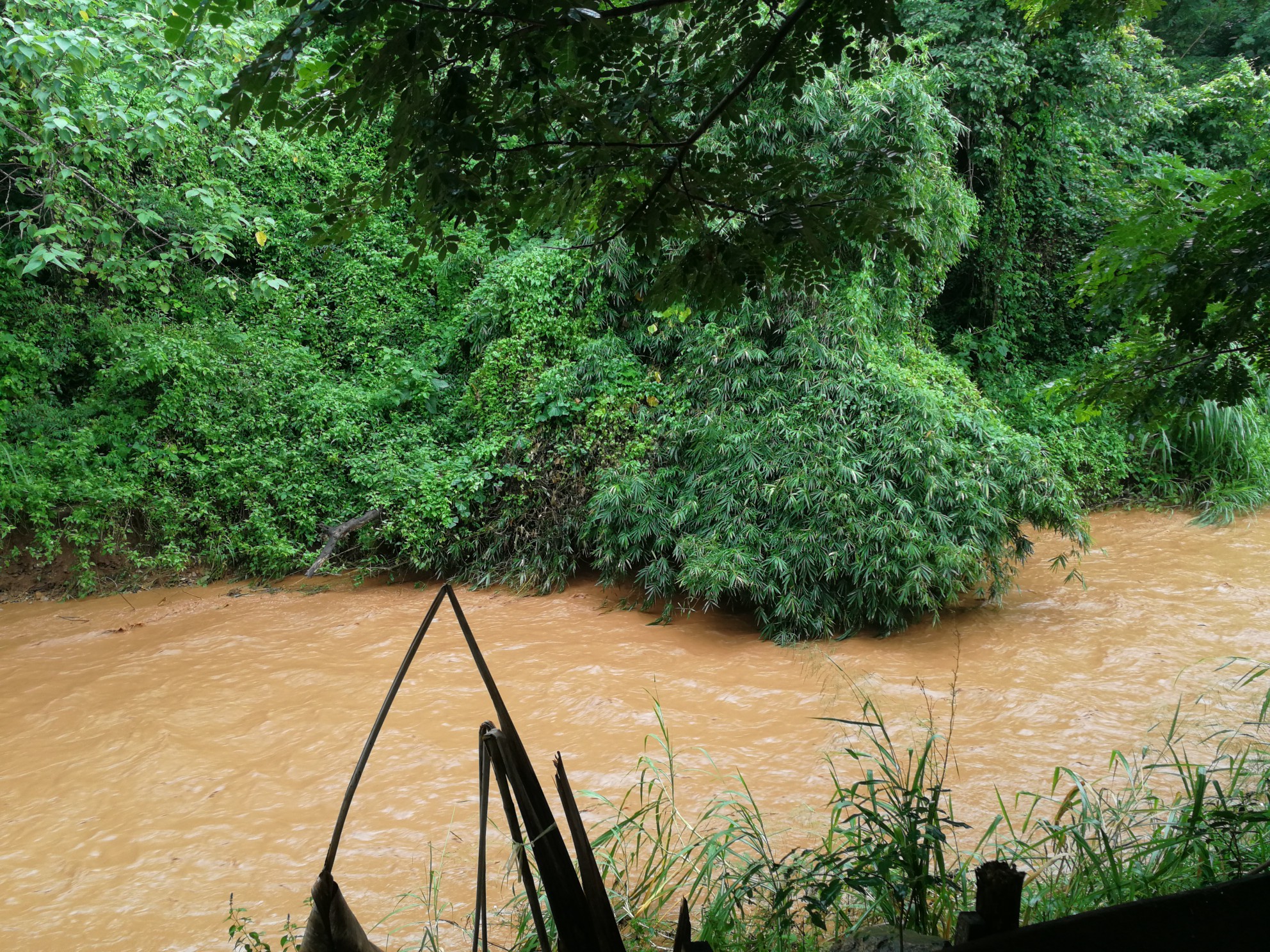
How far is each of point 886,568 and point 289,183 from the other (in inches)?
294

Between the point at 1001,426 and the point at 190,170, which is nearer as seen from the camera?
the point at 1001,426

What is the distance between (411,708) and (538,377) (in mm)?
3467

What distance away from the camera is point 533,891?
4.28ft

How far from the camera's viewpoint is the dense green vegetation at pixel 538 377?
20.1ft

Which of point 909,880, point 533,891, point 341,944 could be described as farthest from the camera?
point 909,880

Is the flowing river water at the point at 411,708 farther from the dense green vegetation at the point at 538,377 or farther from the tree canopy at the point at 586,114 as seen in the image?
the tree canopy at the point at 586,114

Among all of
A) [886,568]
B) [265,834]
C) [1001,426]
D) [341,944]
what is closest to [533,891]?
[341,944]

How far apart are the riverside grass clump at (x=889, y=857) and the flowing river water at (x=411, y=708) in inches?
9.9

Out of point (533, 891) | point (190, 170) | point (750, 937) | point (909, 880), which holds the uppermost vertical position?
point (190, 170)

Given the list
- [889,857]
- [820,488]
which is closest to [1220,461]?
[820,488]

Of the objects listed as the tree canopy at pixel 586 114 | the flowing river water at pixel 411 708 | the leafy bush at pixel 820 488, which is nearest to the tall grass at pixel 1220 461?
the flowing river water at pixel 411 708

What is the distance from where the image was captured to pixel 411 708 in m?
5.32

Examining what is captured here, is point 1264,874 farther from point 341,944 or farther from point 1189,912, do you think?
point 341,944

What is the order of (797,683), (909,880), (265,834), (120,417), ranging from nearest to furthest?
(909,880) → (265,834) → (797,683) → (120,417)
